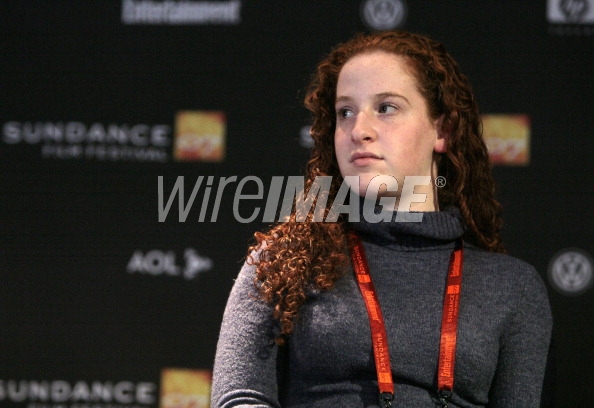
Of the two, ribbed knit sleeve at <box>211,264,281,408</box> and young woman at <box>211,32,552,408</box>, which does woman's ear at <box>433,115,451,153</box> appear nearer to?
young woman at <box>211,32,552,408</box>

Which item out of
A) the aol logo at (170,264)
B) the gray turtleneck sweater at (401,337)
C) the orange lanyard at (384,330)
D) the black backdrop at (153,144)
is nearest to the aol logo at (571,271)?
the black backdrop at (153,144)

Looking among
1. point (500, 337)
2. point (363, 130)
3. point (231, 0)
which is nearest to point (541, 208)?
point (500, 337)

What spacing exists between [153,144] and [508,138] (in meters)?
1.05

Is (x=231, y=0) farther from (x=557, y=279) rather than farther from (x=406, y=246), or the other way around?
(x=557, y=279)

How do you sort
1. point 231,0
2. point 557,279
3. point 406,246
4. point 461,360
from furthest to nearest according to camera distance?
1. point 231,0
2. point 557,279
3. point 406,246
4. point 461,360

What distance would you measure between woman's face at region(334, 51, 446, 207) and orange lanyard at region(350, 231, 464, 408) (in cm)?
18

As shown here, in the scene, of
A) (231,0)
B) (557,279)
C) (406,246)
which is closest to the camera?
(406,246)

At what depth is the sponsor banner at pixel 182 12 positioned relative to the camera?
2422 millimetres

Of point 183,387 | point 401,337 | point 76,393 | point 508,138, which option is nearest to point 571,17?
point 508,138

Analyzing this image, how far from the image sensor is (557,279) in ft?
7.46

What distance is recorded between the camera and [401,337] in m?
1.62

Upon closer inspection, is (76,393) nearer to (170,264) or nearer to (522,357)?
(170,264)

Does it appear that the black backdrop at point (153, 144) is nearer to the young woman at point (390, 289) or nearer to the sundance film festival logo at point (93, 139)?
the sundance film festival logo at point (93, 139)

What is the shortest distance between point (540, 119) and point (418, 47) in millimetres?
684
